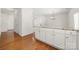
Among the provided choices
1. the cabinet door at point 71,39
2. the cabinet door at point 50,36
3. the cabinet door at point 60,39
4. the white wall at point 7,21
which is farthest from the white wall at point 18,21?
the cabinet door at point 71,39

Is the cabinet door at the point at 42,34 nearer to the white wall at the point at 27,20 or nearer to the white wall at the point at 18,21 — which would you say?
the white wall at the point at 27,20

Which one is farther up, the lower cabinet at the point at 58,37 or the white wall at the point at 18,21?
the white wall at the point at 18,21

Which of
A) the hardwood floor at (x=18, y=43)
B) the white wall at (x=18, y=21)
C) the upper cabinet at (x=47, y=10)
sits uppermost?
the upper cabinet at (x=47, y=10)

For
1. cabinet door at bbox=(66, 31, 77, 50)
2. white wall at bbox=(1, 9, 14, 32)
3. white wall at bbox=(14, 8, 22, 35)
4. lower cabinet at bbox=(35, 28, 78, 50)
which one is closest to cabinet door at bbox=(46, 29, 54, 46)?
lower cabinet at bbox=(35, 28, 78, 50)

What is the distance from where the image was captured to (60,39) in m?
1.75

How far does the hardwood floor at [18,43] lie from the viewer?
1.73m

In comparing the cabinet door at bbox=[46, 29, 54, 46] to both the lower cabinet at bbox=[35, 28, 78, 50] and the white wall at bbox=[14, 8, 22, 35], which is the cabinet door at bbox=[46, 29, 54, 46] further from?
the white wall at bbox=[14, 8, 22, 35]

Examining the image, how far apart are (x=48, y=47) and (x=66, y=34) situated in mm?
331

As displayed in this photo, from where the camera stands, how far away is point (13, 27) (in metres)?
1.72

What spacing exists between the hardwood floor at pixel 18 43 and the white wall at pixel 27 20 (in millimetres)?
81
